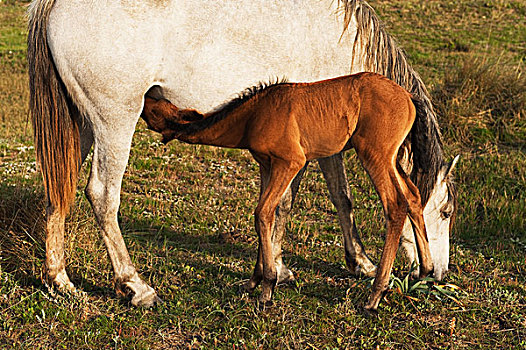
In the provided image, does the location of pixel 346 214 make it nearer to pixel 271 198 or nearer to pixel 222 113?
pixel 271 198

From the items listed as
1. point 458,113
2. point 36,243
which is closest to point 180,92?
point 36,243

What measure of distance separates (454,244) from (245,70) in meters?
2.82

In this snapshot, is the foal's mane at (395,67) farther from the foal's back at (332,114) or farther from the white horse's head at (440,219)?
the foal's back at (332,114)

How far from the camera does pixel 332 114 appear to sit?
3.64 m

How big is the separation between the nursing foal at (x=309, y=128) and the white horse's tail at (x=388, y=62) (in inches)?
18.5

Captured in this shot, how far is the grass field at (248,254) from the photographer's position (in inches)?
143

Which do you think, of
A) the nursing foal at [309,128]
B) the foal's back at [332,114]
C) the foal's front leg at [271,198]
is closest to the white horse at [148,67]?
the nursing foal at [309,128]

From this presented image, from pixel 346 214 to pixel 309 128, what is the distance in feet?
4.58

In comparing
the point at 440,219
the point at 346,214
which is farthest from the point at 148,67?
the point at 440,219

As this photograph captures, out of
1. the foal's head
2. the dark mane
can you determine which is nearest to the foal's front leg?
the dark mane

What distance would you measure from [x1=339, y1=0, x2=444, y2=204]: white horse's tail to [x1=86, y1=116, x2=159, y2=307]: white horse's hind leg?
1.83m

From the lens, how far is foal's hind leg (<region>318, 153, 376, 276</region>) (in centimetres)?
472

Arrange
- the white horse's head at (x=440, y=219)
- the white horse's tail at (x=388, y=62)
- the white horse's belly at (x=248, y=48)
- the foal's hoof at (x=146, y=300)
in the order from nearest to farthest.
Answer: the white horse's belly at (x=248, y=48) < the foal's hoof at (x=146, y=300) < the white horse's tail at (x=388, y=62) < the white horse's head at (x=440, y=219)

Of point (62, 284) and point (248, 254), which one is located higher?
point (62, 284)
